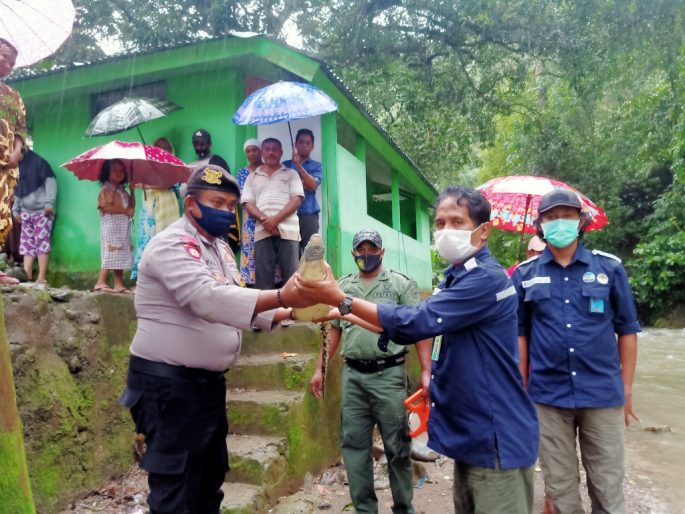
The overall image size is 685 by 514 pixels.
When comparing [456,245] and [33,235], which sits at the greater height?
[33,235]

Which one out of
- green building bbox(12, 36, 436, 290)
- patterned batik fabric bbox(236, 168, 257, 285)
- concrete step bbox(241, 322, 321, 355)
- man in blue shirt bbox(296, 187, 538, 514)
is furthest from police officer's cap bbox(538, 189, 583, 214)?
green building bbox(12, 36, 436, 290)

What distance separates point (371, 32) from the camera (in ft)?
36.8

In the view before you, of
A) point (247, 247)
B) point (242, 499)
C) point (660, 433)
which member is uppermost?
point (247, 247)

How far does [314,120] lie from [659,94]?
10.8m

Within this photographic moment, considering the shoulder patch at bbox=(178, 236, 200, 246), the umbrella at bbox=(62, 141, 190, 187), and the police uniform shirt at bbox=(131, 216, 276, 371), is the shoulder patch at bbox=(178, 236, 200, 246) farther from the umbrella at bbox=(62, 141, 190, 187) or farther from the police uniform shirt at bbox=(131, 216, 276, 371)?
the umbrella at bbox=(62, 141, 190, 187)

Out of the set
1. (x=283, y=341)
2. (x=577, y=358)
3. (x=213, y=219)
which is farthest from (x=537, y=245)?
(x=213, y=219)

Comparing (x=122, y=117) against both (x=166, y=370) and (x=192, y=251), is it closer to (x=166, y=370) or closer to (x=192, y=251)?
(x=192, y=251)

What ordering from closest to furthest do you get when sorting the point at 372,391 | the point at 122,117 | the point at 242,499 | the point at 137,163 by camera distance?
the point at 242,499 → the point at 372,391 → the point at 122,117 → the point at 137,163

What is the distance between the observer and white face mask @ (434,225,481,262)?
250 cm

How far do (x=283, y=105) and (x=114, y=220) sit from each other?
211 centimetres

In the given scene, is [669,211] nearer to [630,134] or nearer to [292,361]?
[630,134]

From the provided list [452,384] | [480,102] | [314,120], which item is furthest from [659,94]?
[452,384]

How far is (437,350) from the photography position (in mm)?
2594

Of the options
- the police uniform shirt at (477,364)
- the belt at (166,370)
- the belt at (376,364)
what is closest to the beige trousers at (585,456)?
the police uniform shirt at (477,364)
